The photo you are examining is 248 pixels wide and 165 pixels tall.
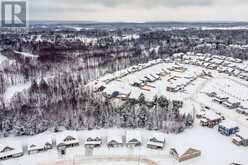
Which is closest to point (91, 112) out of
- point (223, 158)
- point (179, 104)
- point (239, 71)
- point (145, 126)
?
point (145, 126)

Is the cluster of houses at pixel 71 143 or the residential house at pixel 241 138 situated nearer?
the cluster of houses at pixel 71 143

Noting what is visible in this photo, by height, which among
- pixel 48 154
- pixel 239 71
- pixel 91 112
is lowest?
pixel 48 154

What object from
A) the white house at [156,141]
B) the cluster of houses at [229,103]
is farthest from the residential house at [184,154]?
the cluster of houses at [229,103]

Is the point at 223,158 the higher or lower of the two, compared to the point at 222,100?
lower

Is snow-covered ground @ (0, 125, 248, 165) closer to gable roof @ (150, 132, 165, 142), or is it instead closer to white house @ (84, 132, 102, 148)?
white house @ (84, 132, 102, 148)

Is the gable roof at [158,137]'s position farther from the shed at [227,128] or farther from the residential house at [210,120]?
the shed at [227,128]

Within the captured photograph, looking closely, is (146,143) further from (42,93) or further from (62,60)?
(62,60)

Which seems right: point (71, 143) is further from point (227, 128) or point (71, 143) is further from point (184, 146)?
point (227, 128)
